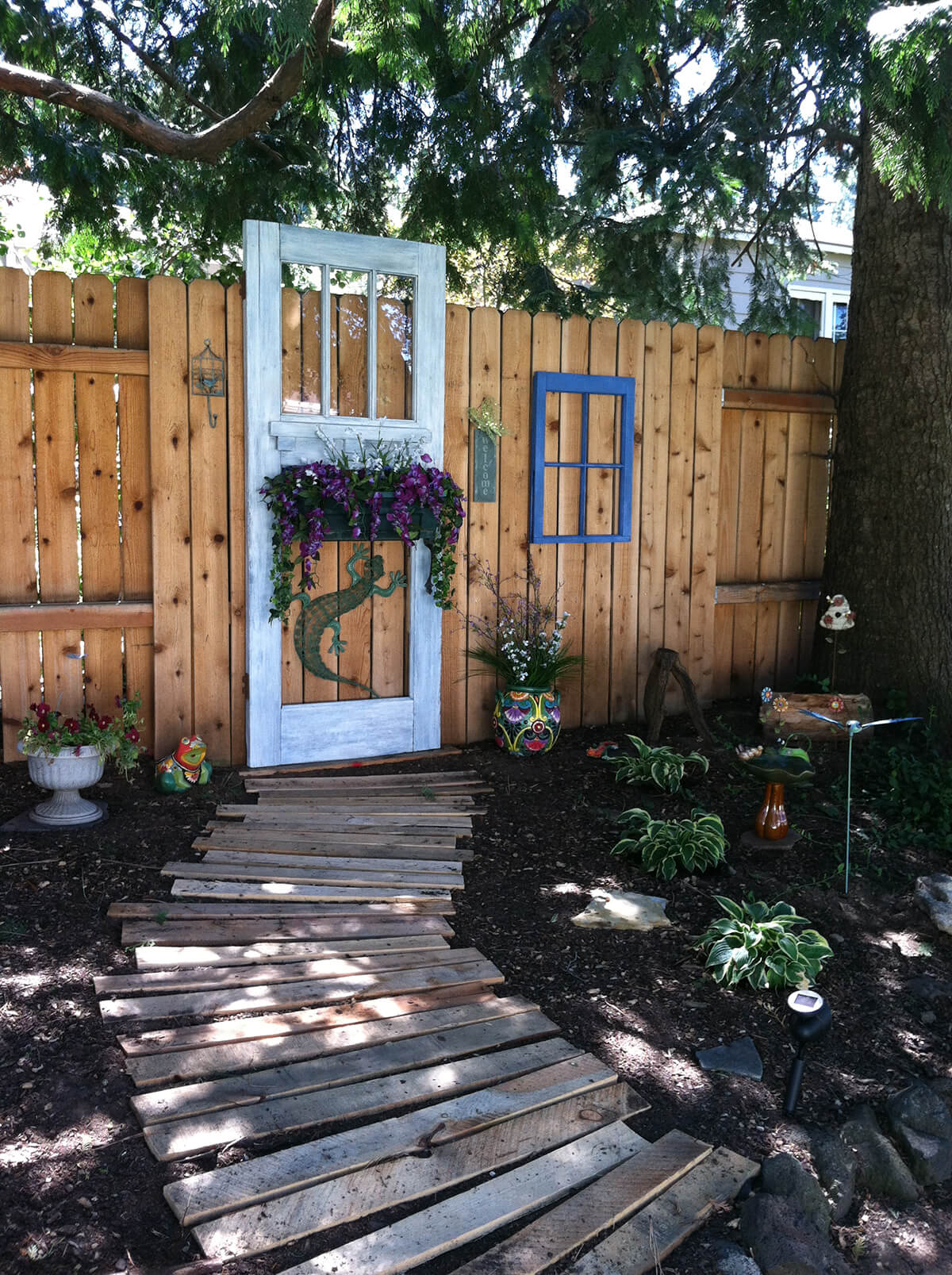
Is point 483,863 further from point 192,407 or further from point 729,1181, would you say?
point 192,407

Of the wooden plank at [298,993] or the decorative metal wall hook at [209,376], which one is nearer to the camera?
the wooden plank at [298,993]

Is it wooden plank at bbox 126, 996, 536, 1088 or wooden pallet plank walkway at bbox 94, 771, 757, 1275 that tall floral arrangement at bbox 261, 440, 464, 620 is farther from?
wooden plank at bbox 126, 996, 536, 1088

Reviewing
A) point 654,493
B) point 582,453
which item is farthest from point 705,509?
point 582,453

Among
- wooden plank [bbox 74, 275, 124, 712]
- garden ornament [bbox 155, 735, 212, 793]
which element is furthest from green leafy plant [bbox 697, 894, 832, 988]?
wooden plank [bbox 74, 275, 124, 712]

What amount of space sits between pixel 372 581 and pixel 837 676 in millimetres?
2495

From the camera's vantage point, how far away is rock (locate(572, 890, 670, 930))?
347 cm

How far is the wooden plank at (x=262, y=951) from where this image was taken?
3049 mm

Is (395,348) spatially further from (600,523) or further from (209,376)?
(600,523)

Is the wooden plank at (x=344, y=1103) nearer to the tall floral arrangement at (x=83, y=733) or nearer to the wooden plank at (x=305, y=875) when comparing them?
the wooden plank at (x=305, y=875)

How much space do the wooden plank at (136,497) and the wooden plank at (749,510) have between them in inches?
118

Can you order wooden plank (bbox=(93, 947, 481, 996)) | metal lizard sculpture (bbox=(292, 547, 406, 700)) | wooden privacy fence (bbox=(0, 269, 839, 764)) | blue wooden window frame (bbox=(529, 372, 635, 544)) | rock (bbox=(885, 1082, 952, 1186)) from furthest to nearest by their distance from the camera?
blue wooden window frame (bbox=(529, 372, 635, 544))
metal lizard sculpture (bbox=(292, 547, 406, 700))
wooden privacy fence (bbox=(0, 269, 839, 764))
wooden plank (bbox=(93, 947, 481, 996))
rock (bbox=(885, 1082, 952, 1186))

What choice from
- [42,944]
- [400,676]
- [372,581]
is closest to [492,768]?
[400,676]

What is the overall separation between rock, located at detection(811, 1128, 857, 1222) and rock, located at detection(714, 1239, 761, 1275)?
12.4 inches

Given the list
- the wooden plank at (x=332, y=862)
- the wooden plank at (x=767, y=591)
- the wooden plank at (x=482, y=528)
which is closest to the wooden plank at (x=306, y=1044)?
the wooden plank at (x=332, y=862)
